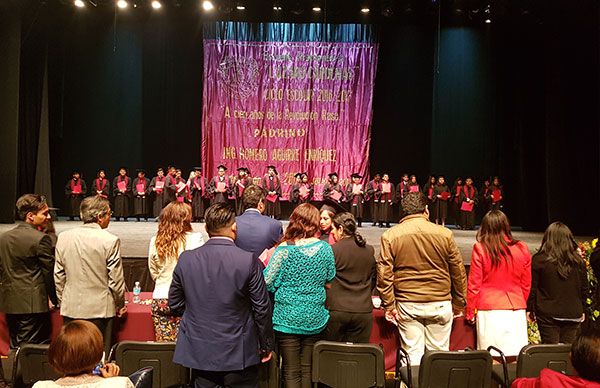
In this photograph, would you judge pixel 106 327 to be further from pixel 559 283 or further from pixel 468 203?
pixel 468 203

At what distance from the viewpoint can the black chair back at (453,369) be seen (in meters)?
3.18

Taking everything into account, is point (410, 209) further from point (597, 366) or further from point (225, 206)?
point (597, 366)

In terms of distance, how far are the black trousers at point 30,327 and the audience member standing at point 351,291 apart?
7.02 ft

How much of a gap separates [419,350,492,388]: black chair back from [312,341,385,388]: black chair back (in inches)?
10.2

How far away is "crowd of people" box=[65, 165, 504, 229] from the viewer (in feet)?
49.1

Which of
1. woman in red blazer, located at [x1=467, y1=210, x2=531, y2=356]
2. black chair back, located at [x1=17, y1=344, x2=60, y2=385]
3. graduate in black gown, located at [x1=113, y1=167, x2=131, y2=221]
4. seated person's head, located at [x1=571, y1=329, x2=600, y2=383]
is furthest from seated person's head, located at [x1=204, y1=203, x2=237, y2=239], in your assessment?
graduate in black gown, located at [x1=113, y1=167, x2=131, y2=221]

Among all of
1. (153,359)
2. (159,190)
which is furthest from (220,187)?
(153,359)

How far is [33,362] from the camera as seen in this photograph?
Result: 10.3 ft

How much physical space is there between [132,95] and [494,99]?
10018 mm

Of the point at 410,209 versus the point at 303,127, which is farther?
the point at 303,127

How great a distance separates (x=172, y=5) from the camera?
14.4 metres

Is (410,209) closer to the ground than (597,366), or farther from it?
farther from it

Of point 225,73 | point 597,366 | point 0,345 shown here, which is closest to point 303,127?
point 225,73

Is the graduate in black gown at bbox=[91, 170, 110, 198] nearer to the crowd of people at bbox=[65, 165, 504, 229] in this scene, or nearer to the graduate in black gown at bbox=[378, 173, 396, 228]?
the crowd of people at bbox=[65, 165, 504, 229]
